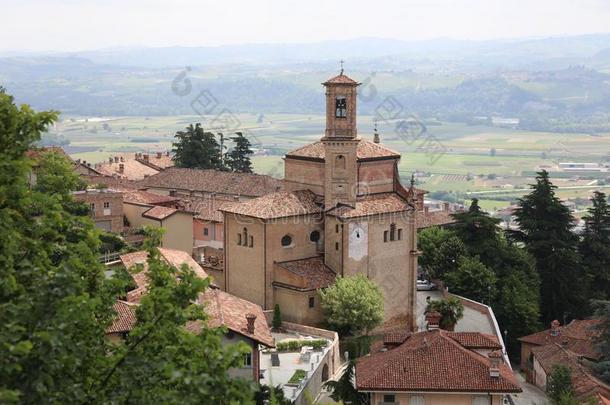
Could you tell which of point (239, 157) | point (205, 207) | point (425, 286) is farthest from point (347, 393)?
point (239, 157)

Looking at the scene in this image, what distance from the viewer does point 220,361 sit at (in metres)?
13.0

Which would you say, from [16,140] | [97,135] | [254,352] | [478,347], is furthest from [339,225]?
[97,135]

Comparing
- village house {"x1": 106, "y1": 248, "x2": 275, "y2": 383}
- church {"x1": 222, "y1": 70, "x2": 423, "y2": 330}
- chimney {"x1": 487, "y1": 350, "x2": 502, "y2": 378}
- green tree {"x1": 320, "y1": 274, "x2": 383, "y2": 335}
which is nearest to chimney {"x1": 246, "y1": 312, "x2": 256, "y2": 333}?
village house {"x1": 106, "y1": 248, "x2": 275, "y2": 383}

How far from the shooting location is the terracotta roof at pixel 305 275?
42031mm

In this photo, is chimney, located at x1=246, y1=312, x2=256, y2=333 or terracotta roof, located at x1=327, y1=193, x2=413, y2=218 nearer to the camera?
chimney, located at x1=246, y1=312, x2=256, y2=333

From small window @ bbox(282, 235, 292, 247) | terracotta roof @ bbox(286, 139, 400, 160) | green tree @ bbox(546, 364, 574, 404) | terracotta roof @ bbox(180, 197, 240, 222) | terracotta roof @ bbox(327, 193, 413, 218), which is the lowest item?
green tree @ bbox(546, 364, 574, 404)

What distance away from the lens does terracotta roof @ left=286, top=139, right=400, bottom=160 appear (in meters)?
44.3

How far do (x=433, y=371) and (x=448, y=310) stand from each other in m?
14.2

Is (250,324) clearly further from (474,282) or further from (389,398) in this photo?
(474,282)

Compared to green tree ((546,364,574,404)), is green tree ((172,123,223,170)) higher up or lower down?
higher up

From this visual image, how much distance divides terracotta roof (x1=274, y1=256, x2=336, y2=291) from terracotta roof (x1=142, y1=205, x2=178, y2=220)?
12.8 metres

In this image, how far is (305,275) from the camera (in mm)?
42312

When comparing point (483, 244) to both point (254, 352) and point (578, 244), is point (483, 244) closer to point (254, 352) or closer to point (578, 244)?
point (578, 244)

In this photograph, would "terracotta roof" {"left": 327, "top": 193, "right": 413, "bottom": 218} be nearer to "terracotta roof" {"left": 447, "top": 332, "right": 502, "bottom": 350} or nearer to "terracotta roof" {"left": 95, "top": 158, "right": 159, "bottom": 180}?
"terracotta roof" {"left": 447, "top": 332, "right": 502, "bottom": 350}
